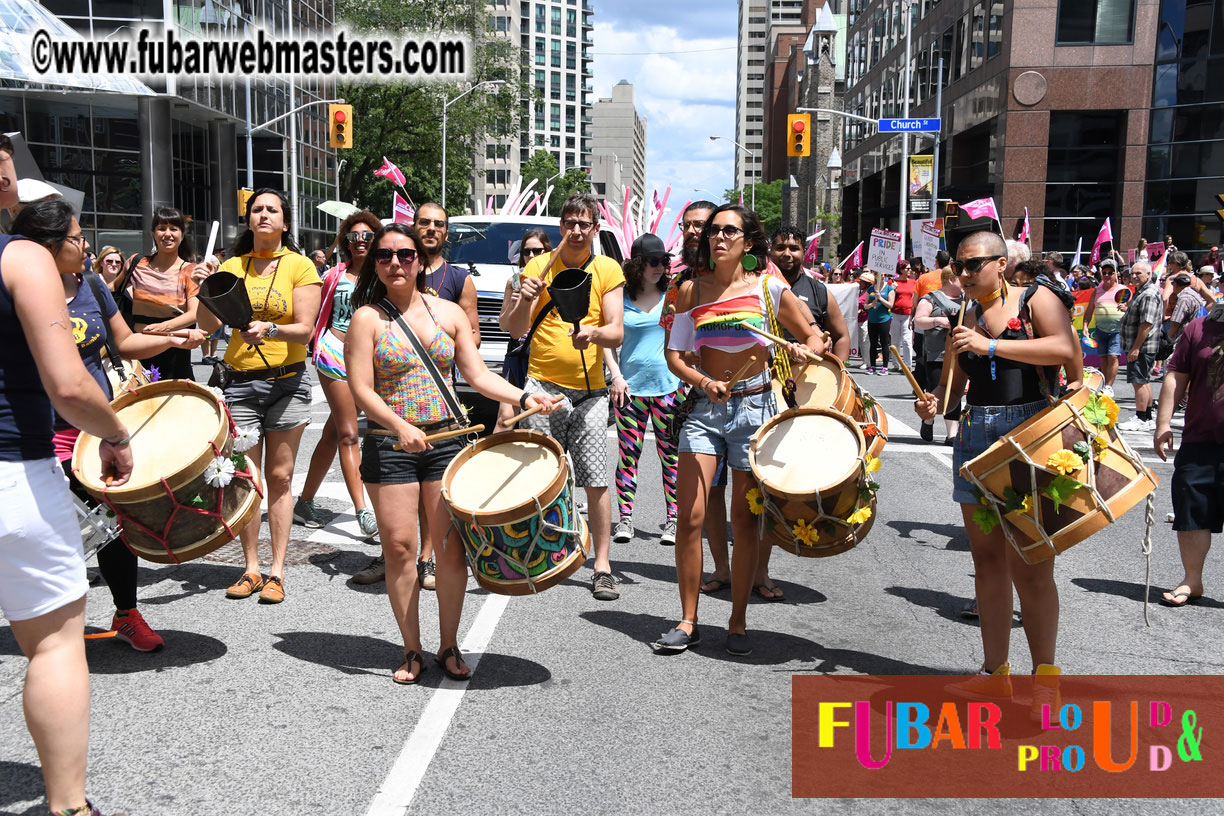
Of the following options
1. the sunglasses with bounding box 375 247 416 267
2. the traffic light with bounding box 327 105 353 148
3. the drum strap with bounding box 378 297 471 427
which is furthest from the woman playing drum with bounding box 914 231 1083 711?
the traffic light with bounding box 327 105 353 148

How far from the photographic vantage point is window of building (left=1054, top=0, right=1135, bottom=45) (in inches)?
1352

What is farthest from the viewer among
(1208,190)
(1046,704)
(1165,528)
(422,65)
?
(422,65)

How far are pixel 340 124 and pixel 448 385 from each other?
28.6 m

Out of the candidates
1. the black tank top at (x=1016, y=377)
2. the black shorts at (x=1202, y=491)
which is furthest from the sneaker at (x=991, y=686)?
the black shorts at (x=1202, y=491)

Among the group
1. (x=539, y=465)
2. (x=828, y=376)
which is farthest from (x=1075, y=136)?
(x=539, y=465)

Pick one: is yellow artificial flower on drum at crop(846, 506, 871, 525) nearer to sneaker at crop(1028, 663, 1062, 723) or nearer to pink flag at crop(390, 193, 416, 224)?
sneaker at crop(1028, 663, 1062, 723)

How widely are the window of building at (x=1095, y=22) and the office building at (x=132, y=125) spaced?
85.8 feet

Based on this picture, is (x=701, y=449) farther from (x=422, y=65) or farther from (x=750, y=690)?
(x=422, y=65)

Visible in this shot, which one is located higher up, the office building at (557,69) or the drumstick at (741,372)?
the office building at (557,69)

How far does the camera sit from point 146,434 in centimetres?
461

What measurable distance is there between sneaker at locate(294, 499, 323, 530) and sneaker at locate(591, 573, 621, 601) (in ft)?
8.06

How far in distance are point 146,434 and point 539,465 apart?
1629 millimetres

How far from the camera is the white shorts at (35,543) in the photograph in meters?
3.01

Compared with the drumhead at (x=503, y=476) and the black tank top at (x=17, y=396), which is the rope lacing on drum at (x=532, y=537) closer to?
the drumhead at (x=503, y=476)
